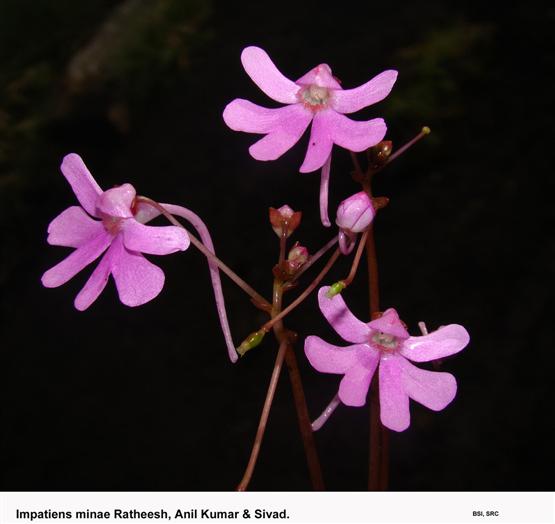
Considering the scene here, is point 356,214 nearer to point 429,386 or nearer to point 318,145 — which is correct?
point 318,145

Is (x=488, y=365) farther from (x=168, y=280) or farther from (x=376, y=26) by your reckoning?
(x=376, y=26)

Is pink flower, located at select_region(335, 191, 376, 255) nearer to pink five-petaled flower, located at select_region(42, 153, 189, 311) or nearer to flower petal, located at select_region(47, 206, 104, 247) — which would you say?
pink five-petaled flower, located at select_region(42, 153, 189, 311)

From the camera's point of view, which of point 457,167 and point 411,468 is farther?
point 457,167

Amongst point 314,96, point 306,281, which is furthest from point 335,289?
point 306,281

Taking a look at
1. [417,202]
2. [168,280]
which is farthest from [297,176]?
[168,280]

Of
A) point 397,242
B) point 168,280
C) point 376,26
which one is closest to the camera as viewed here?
point 397,242
